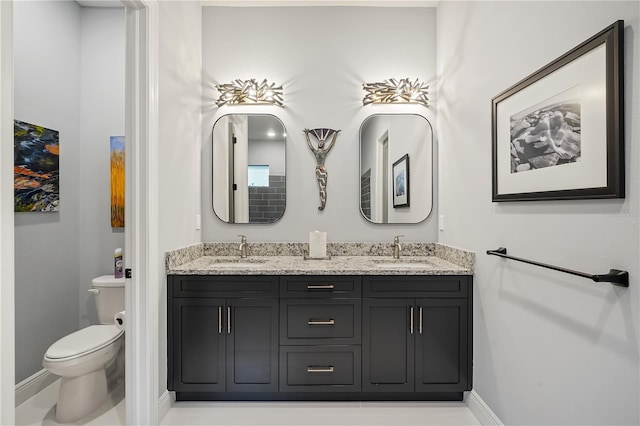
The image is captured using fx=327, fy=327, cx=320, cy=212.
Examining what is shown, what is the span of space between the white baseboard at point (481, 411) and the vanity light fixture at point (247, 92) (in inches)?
101

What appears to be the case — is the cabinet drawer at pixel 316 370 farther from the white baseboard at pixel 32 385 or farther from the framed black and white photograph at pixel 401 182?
the white baseboard at pixel 32 385

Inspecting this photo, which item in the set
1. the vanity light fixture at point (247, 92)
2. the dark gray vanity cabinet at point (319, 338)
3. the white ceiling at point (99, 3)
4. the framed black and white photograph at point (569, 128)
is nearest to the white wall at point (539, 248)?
the framed black and white photograph at point (569, 128)

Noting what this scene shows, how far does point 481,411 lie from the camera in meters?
1.96

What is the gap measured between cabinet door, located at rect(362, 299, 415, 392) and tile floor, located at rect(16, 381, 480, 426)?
143 mm

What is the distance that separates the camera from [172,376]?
2104 millimetres

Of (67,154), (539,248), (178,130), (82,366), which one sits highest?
(178,130)

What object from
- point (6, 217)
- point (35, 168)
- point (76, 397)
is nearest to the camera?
point (6, 217)

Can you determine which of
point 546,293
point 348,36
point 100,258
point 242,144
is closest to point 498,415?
point 546,293

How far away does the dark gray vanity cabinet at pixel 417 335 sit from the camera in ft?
6.97

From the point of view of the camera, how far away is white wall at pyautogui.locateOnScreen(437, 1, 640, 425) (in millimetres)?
1043

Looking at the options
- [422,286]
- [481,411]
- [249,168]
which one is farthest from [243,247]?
[481,411]

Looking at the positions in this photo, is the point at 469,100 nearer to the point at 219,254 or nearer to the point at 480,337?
the point at 480,337

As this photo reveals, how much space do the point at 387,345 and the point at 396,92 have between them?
196 cm

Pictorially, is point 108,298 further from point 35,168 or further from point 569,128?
point 569,128
